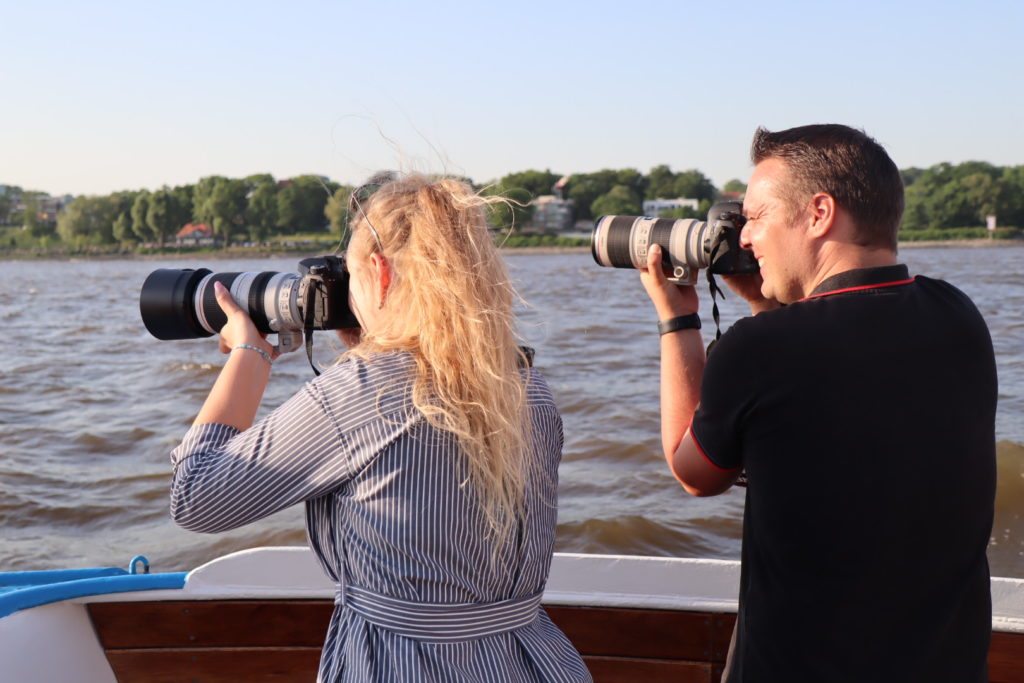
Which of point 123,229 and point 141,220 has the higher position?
point 141,220

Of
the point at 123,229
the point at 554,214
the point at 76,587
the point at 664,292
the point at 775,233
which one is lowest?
the point at 123,229

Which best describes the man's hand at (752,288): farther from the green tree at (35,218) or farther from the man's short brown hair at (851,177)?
the green tree at (35,218)

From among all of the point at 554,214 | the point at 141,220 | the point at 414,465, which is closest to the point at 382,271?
the point at 414,465

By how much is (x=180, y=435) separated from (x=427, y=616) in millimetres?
7889

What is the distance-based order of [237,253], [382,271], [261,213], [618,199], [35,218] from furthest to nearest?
[35,218] < [261,213] < [618,199] < [237,253] < [382,271]

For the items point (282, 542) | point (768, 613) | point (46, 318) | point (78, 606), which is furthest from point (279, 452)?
point (46, 318)

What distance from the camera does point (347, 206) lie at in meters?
1.53

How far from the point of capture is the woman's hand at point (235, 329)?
5.11ft

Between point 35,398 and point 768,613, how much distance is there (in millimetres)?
10961

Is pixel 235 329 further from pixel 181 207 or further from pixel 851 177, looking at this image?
pixel 181 207

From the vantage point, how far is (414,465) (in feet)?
4.08

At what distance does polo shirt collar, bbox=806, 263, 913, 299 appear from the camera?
1.39 m

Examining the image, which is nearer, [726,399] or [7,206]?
[726,399]

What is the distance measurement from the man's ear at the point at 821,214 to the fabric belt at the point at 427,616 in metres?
0.69
